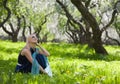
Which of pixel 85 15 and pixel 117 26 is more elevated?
pixel 85 15

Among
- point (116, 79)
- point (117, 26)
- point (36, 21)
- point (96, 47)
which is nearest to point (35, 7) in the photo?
point (36, 21)

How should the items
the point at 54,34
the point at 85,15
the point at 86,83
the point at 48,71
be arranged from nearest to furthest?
the point at 86,83 → the point at 48,71 → the point at 85,15 → the point at 54,34

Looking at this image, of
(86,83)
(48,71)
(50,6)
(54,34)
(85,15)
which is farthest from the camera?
(54,34)

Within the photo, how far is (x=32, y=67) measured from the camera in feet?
33.5

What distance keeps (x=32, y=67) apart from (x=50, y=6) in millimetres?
41882

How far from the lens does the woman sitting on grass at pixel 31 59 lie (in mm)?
10320

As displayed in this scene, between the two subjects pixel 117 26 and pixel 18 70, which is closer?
pixel 18 70

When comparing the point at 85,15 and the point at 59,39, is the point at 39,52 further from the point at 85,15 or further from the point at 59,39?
the point at 59,39

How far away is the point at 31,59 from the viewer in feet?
33.9

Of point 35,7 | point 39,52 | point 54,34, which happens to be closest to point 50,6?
point 35,7

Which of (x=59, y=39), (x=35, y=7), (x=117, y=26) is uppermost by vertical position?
(x=35, y=7)

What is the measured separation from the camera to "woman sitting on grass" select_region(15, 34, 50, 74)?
1032 cm

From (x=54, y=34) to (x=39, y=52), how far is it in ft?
214

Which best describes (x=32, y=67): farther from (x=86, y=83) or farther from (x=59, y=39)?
(x=59, y=39)
